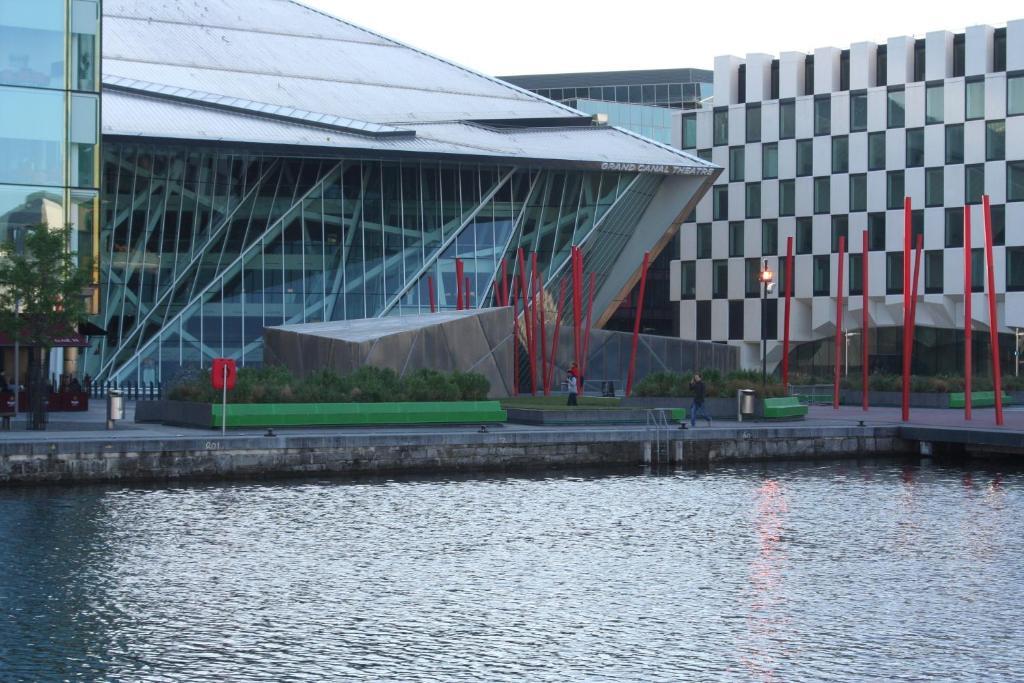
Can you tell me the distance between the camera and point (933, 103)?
76.6 m

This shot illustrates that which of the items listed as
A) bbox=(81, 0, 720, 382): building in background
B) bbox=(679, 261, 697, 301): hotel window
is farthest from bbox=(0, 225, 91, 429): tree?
bbox=(679, 261, 697, 301): hotel window

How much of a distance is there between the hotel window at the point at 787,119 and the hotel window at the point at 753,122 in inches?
48.2

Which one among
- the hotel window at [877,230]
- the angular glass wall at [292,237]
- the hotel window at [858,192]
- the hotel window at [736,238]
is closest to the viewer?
the angular glass wall at [292,237]

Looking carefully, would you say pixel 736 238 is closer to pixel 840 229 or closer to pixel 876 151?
pixel 840 229

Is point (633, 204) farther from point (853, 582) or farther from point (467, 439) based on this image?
point (853, 582)

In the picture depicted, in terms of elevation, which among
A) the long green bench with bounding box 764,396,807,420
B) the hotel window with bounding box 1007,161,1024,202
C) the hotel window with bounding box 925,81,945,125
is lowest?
the long green bench with bounding box 764,396,807,420

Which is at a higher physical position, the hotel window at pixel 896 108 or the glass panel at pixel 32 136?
the hotel window at pixel 896 108

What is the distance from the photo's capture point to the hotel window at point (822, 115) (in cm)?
8038

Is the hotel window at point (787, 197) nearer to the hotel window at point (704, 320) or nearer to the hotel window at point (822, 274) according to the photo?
the hotel window at point (822, 274)

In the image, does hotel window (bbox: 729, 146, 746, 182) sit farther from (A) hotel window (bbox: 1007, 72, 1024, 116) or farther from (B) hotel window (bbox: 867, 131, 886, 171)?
(A) hotel window (bbox: 1007, 72, 1024, 116)

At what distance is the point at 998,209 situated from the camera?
74.9 metres

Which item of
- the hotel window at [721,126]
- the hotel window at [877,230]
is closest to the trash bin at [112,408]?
the hotel window at [877,230]

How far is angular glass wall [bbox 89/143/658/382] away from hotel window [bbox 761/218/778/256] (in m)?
18.5

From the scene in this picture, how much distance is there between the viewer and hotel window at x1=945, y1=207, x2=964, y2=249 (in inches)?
3002
